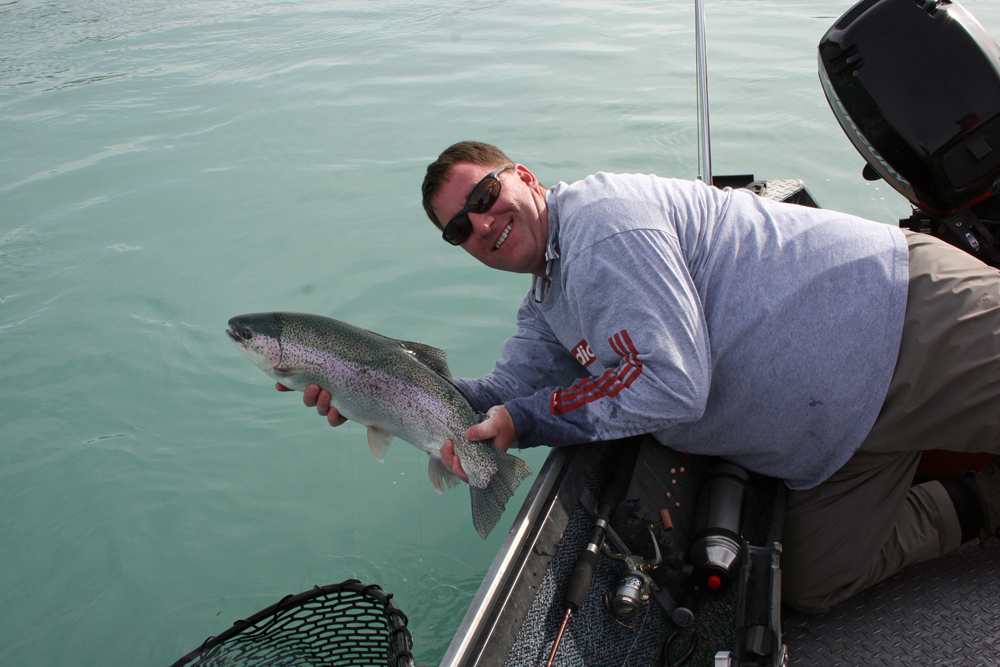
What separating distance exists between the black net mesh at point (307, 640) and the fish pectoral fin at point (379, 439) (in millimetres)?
616

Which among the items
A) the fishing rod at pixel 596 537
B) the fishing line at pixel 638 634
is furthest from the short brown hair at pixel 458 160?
the fishing line at pixel 638 634

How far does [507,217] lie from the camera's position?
2748 mm

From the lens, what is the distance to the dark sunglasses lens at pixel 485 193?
8.86 ft

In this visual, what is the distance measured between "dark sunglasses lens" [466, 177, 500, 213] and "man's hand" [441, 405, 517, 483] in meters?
0.78

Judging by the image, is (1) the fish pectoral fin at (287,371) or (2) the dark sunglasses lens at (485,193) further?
(1) the fish pectoral fin at (287,371)

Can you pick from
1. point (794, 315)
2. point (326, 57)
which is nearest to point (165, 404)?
point (794, 315)

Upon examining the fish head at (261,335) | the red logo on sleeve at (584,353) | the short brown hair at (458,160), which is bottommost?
the red logo on sleeve at (584,353)

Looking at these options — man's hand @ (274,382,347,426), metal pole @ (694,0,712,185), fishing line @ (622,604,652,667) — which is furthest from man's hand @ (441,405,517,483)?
metal pole @ (694,0,712,185)

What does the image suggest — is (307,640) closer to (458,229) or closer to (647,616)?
(647,616)

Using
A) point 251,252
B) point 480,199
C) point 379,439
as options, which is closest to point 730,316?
point 480,199

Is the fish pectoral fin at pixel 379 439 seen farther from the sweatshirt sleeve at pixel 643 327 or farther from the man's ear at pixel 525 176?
the man's ear at pixel 525 176

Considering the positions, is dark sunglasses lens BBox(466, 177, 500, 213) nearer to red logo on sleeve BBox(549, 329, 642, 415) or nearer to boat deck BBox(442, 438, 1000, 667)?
red logo on sleeve BBox(549, 329, 642, 415)

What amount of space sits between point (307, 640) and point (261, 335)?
3.99 ft

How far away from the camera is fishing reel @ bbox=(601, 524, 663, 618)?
2.35 m
